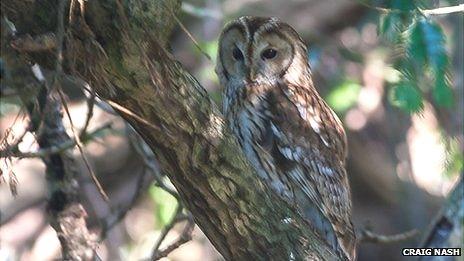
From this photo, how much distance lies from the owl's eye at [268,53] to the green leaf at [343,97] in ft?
6.77

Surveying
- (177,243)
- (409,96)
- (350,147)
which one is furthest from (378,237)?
(350,147)

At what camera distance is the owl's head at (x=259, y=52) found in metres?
4.09

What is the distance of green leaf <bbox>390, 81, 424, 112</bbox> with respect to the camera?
3.63 metres

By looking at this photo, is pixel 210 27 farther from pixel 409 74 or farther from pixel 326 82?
pixel 409 74

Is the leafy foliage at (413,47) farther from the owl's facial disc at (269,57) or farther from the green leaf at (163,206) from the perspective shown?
the green leaf at (163,206)

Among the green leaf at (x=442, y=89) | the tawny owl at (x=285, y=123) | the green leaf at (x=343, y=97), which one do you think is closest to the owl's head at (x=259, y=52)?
the tawny owl at (x=285, y=123)

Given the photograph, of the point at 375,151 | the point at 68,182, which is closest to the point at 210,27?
the point at 375,151

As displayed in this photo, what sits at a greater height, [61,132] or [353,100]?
[61,132]

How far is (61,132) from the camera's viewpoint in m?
3.78

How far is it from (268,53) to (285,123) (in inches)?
12.1

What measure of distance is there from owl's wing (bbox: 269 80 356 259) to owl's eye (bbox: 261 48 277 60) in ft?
0.43

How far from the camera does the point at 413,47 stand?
11.7 feet

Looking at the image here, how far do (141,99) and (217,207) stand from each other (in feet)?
1.35

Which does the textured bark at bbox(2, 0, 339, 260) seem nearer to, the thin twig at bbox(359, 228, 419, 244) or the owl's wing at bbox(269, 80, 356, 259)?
the owl's wing at bbox(269, 80, 356, 259)
